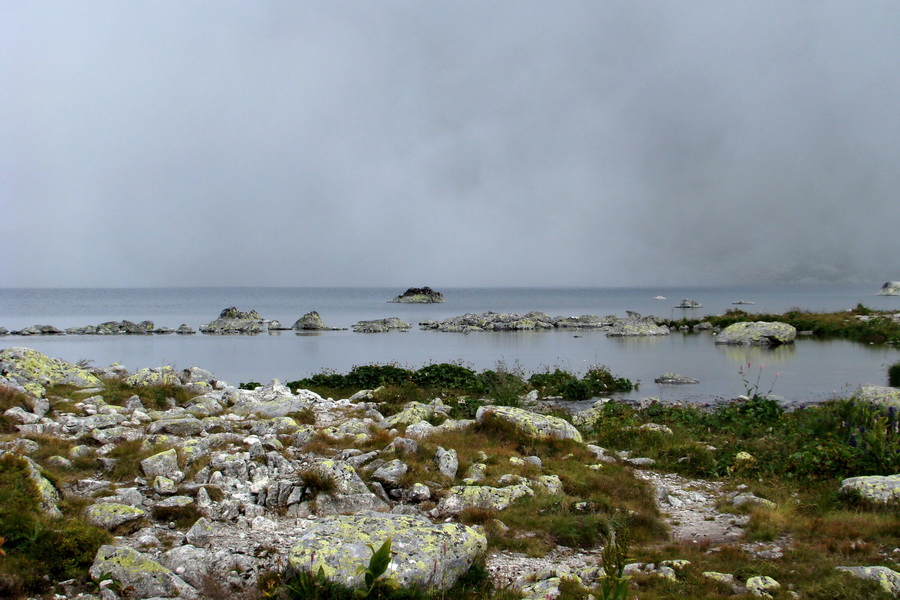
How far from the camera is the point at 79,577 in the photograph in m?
5.43

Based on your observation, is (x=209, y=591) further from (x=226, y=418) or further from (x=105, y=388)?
(x=105, y=388)

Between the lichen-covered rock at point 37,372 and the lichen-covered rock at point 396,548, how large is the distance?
9.83m

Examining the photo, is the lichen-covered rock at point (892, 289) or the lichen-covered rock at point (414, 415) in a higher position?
the lichen-covered rock at point (892, 289)

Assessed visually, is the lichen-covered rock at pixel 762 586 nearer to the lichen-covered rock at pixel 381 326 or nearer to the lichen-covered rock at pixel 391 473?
the lichen-covered rock at pixel 391 473

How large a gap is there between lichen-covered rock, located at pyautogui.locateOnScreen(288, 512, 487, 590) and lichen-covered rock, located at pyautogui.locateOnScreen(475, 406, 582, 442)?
19.6ft

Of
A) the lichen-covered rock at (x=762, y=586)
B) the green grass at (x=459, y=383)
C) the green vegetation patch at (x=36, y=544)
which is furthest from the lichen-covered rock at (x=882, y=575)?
the green grass at (x=459, y=383)

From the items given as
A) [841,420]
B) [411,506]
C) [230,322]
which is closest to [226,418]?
[411,506]

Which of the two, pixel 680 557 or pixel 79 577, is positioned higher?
pixel 79 577

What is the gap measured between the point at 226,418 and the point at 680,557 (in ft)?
30.7

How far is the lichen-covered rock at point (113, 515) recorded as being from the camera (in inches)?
261

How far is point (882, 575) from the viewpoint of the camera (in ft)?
19.3

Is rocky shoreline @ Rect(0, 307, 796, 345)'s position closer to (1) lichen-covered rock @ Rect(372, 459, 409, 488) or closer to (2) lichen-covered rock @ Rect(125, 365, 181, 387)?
(2) lichen-covered rock @ Rect(125, 365, 181, 387)

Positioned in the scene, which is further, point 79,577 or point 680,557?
point 680,557

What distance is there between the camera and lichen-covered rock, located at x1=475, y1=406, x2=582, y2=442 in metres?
12.4
